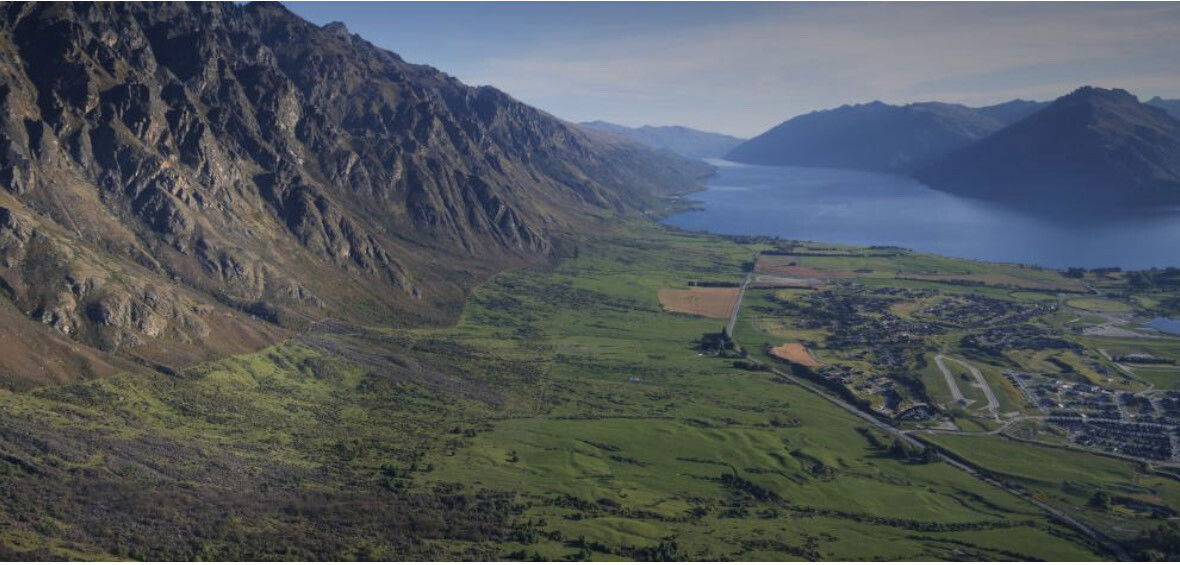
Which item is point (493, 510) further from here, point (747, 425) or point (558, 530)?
point (747, 425)

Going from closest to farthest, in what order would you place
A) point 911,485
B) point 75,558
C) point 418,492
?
point 75,558
point 418,492
point 911,485

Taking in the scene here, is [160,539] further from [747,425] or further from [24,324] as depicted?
[747,425]

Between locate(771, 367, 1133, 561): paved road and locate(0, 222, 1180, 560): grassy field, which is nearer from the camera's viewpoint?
locate(0, 222, 1180, 560): grassy field

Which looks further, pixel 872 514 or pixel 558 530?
pixel 872 514

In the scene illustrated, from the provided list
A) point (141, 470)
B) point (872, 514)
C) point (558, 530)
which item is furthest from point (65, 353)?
point (872, 514)

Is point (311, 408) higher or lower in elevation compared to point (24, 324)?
lower

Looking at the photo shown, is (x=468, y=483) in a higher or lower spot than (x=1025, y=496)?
lower

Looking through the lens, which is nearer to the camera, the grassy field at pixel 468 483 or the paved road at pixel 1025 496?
the grassy field at pixel 468 483

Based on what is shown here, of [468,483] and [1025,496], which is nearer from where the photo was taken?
[468,483]

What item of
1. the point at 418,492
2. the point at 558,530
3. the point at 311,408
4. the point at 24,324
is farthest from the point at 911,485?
the point at 24,324

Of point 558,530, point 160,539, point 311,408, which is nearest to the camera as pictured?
point 160,539
